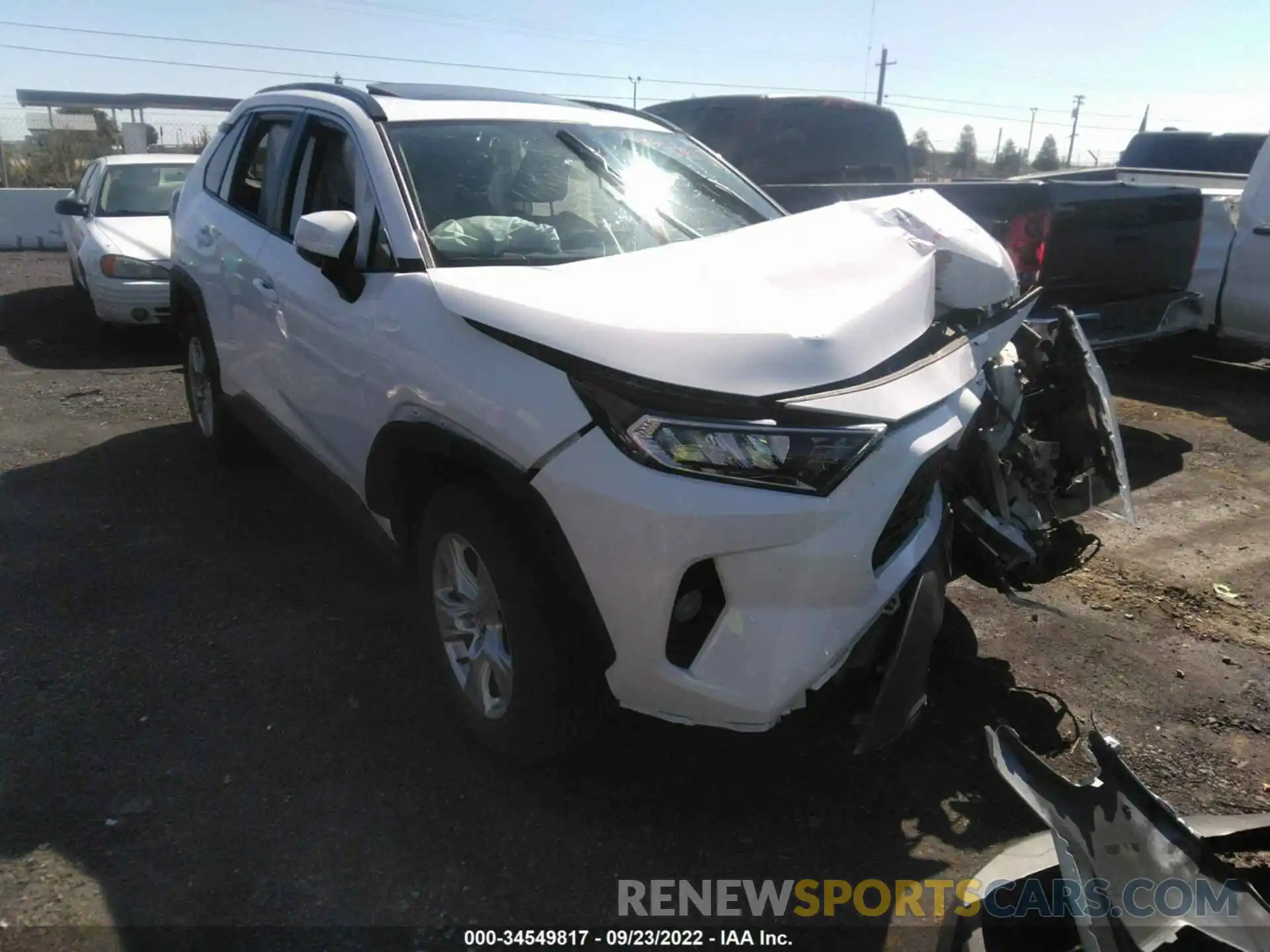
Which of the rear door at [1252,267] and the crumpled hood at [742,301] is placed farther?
the rear door at [1252,267]

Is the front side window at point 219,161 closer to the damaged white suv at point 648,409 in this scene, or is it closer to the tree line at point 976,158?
the damaged white suv at point 648,409

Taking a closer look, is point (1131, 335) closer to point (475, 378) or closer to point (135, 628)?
point (475, 378)

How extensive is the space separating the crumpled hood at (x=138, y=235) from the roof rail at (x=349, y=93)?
4.56m

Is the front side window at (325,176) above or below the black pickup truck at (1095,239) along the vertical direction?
above

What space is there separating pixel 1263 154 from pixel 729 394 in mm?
7030

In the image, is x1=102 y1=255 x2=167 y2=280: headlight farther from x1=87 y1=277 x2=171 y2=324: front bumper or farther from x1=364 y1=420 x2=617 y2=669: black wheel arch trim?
x1=364 y1=420 x2=617 y2=669: black wheel arch trim

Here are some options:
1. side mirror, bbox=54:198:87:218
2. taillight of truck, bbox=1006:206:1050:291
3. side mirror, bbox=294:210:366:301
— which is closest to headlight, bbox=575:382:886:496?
side mirror, bbox=294:210:366:301

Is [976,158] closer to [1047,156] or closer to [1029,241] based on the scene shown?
[1047,156]

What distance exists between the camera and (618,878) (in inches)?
104

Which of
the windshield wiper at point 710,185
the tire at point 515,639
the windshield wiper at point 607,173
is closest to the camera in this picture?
the tire at point 515,639

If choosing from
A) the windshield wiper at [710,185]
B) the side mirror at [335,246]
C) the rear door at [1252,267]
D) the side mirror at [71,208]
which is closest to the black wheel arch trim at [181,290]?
the side mirror at [335,246]

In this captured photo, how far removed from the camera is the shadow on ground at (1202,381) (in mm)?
7105

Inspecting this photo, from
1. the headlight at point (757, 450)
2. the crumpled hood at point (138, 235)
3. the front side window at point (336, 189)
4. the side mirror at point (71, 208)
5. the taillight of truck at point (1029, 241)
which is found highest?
the front side window at point (336, 189)

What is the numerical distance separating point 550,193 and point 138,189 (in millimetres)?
8156
